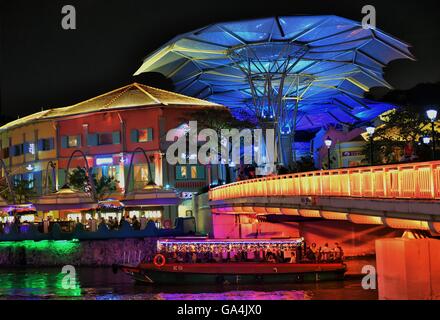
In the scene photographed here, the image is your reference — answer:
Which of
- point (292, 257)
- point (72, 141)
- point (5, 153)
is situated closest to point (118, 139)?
point (72, 141)

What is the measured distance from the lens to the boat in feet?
161

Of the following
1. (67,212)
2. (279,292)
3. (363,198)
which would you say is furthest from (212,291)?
(67,212)

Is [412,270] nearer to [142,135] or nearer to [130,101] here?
[142,135]

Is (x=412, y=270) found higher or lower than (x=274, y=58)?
lower

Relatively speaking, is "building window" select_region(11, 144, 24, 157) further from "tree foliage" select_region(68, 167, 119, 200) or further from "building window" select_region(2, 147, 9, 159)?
"tree foliage" select_region(68, 167, 119, 200)

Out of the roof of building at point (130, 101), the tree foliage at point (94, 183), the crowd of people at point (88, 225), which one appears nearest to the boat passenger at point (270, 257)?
the crowd of people at point (88, 225)

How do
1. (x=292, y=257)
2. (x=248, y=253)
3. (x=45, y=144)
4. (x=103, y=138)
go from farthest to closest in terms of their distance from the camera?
(x=45, y=144), (x=103, y=138), (x=248, y=253), (x=292, y=257)

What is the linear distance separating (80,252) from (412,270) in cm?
4543

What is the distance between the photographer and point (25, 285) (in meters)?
53.5

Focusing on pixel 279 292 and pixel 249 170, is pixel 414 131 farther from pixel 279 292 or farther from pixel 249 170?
pixel 279 292

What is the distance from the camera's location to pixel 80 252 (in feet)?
232

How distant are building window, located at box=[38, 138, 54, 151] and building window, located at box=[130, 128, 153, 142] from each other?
12.3 metres

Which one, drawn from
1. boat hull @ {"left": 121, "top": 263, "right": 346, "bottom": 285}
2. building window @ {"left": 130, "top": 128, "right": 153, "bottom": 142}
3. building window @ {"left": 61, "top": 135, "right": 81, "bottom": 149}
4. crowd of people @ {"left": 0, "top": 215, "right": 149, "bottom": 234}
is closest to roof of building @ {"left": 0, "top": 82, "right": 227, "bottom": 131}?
building window @ {"left": 61, "top": 135, "right": 81, "bottom": 149}
